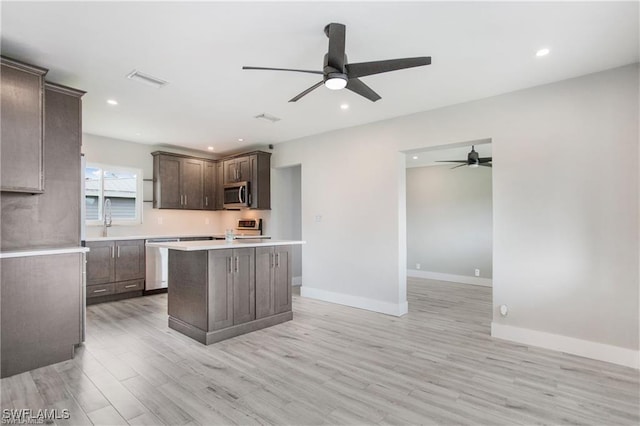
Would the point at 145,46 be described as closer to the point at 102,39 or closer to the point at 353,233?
the point at 102,39

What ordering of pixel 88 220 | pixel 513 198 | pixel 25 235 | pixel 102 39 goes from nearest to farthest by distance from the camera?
pixel 102 39 < pixel 25 235 < pixel 513 198 < pixel 88 220

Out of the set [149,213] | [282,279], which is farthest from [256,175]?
[282,279]

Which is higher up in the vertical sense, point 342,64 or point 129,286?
point 342,64

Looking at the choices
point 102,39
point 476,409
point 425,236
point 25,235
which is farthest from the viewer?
point 425,236

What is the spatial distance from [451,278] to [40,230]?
6.67 meters

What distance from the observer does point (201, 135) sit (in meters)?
5.26

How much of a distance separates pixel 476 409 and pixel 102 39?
3.83 meters

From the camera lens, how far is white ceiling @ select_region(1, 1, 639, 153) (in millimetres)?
2139

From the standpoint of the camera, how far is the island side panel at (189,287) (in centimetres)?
321

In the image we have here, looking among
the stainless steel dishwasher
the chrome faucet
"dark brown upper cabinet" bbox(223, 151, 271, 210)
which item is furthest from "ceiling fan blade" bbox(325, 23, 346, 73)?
the chrome faucet

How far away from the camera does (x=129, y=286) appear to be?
16.7 ft

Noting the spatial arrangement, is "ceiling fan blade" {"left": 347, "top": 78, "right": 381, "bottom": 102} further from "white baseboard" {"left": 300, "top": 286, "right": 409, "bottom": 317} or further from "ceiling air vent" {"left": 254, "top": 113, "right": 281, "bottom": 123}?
"white baseboard" {"left": 300, "top": 286, "right": 409, "bottom": 317}

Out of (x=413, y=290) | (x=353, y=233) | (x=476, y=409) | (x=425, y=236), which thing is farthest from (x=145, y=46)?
(x=425, y=236)

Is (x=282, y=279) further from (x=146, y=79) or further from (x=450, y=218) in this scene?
(x=450, y=218)
